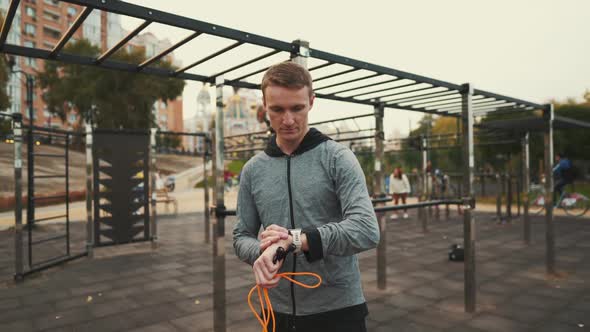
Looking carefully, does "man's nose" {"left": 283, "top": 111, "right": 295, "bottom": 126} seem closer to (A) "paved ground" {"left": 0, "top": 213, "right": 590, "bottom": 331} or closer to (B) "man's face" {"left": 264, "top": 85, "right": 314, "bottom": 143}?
(B) "man's face" {"left": 264, "top": 85, "right": 314, "bottom": 143}

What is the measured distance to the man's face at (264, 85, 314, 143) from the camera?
140 centimetres

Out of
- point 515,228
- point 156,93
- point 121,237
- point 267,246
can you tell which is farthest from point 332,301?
point 156,93

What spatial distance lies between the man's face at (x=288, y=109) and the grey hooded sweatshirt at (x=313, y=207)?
0.33 ft

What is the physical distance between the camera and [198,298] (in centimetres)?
463

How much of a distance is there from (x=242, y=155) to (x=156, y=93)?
22.3m

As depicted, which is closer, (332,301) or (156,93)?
(332,301)

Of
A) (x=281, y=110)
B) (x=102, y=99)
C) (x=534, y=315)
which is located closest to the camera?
(x=281, y=110)

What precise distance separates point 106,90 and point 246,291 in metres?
29.8

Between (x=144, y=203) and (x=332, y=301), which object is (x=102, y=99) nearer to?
(x=144, y=203)

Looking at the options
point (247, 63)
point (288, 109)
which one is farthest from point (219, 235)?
point (288, 109)

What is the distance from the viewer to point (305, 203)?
1.47 meters

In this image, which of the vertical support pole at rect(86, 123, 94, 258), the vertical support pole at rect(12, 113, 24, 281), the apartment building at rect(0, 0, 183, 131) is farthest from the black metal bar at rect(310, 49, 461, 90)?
the apartment building at rect(0, 0, 183, 131)

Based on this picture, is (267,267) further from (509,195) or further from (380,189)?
(509,195)

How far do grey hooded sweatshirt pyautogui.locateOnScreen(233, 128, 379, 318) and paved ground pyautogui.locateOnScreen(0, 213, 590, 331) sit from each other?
95.9 inches
